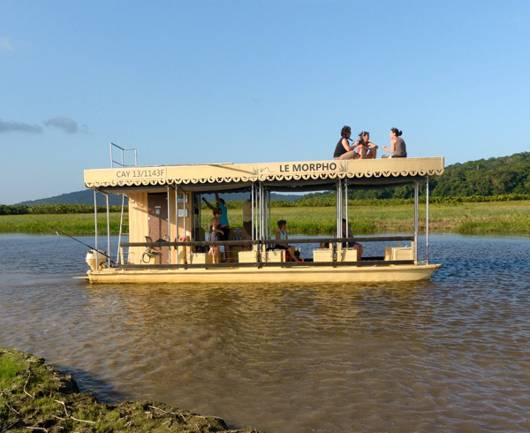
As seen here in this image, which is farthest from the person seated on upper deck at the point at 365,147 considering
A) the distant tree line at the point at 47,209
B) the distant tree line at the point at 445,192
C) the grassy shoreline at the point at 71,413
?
the distant tree line at the point at 47,209

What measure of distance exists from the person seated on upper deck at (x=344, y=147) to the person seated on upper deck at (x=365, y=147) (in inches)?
6.5

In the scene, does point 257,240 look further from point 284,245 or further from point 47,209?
Answer: point 47,209

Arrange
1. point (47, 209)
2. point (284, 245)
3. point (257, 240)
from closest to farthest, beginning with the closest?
point (257, 240)
point (284, 245)
point (47, 209)

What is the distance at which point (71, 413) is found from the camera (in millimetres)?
5539

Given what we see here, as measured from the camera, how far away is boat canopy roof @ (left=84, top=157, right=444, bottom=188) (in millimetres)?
13871

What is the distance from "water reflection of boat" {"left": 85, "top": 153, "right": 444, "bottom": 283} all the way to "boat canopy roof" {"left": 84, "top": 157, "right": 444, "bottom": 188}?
0.03m

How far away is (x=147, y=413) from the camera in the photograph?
5.44 meters

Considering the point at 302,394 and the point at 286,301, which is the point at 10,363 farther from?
the point at 286,301

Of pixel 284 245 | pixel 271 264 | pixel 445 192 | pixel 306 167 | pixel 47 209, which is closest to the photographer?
pixel 306 167

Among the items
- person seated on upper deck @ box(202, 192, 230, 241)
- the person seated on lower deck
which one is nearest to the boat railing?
the person seated on lower deck

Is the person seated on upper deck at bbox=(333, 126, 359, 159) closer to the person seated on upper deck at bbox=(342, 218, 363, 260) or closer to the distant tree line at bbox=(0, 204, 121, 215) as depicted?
the person seated on upper deck at bbox=(342, 218, 363, 260)

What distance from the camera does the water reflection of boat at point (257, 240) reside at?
14188 millimetres

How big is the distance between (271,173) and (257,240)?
6.31ft

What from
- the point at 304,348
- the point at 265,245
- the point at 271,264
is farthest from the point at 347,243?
the point at 304,348
